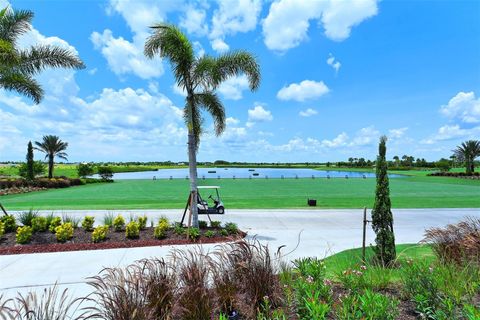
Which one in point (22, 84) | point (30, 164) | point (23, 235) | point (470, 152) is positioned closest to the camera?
point (23, 235)

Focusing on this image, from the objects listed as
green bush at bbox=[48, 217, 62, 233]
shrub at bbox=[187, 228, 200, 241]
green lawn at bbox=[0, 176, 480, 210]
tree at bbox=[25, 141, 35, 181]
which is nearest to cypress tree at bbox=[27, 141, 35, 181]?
tree at bbox=[25, 141, 35, 181]

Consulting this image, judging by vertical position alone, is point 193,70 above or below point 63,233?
above

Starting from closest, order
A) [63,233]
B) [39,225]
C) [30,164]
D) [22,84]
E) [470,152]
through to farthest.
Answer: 1. [63,233]
2. [39,225]
3. [22,84]
4. [30,164]
5. [470,152]

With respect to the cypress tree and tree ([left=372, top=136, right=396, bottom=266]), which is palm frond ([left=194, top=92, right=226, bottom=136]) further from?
the cypress tree

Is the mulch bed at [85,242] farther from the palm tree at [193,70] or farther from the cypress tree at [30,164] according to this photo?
the cypress tree at [30,164]

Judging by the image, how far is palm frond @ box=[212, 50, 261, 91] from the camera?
10.2m

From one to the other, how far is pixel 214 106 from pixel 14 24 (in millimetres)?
8890

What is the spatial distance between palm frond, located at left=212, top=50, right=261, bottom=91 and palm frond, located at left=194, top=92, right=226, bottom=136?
63 centimetres

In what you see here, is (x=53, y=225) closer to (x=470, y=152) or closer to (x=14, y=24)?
(x=14, y=24)

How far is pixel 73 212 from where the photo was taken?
1498 centimetres

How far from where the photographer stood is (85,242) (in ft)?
28.1

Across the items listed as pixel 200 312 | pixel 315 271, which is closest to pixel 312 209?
pixel 315 271

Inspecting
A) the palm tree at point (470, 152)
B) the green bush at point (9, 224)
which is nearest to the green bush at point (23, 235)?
the green bush at point (9, 224)

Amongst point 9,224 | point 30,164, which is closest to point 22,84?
Answer: point 9,224
